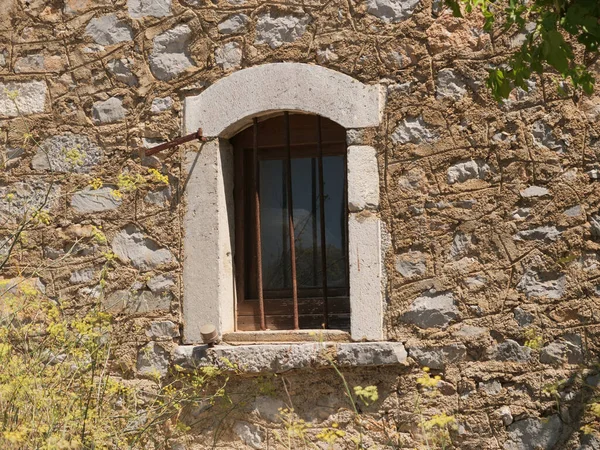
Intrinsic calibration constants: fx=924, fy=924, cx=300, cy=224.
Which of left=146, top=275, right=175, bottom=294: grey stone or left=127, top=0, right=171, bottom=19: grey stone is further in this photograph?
left=127, top=0, right=171, bottom=19: grey stone

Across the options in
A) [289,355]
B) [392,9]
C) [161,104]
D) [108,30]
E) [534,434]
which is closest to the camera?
[534,434]

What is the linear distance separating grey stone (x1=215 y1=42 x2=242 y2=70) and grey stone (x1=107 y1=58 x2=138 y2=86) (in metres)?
0.49

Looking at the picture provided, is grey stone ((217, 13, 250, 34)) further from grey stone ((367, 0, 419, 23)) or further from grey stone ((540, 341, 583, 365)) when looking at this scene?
grey stone ((540, 341, 583, 365))

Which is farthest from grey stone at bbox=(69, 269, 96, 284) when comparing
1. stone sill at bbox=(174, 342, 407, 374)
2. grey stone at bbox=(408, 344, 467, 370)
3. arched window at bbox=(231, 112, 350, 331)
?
grey stone at bbox=(408, 344, 467, 370)

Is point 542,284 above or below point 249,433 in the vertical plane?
above

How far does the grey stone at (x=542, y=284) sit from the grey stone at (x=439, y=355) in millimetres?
411

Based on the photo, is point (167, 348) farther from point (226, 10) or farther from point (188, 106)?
point (226, 10)

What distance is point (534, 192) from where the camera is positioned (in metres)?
4.39

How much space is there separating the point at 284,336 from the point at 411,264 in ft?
A: 2.47

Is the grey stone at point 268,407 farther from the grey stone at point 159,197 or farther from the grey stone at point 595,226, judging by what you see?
the grey stone at point 595,226

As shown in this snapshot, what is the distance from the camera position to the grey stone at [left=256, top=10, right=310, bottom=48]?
4.81 m

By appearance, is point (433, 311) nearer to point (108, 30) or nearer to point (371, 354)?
point (371, 354)

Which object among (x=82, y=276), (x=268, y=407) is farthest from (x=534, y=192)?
(x=82, y=276)

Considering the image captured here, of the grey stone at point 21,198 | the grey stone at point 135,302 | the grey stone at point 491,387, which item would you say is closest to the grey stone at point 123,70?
the grey stone at point 21,198
